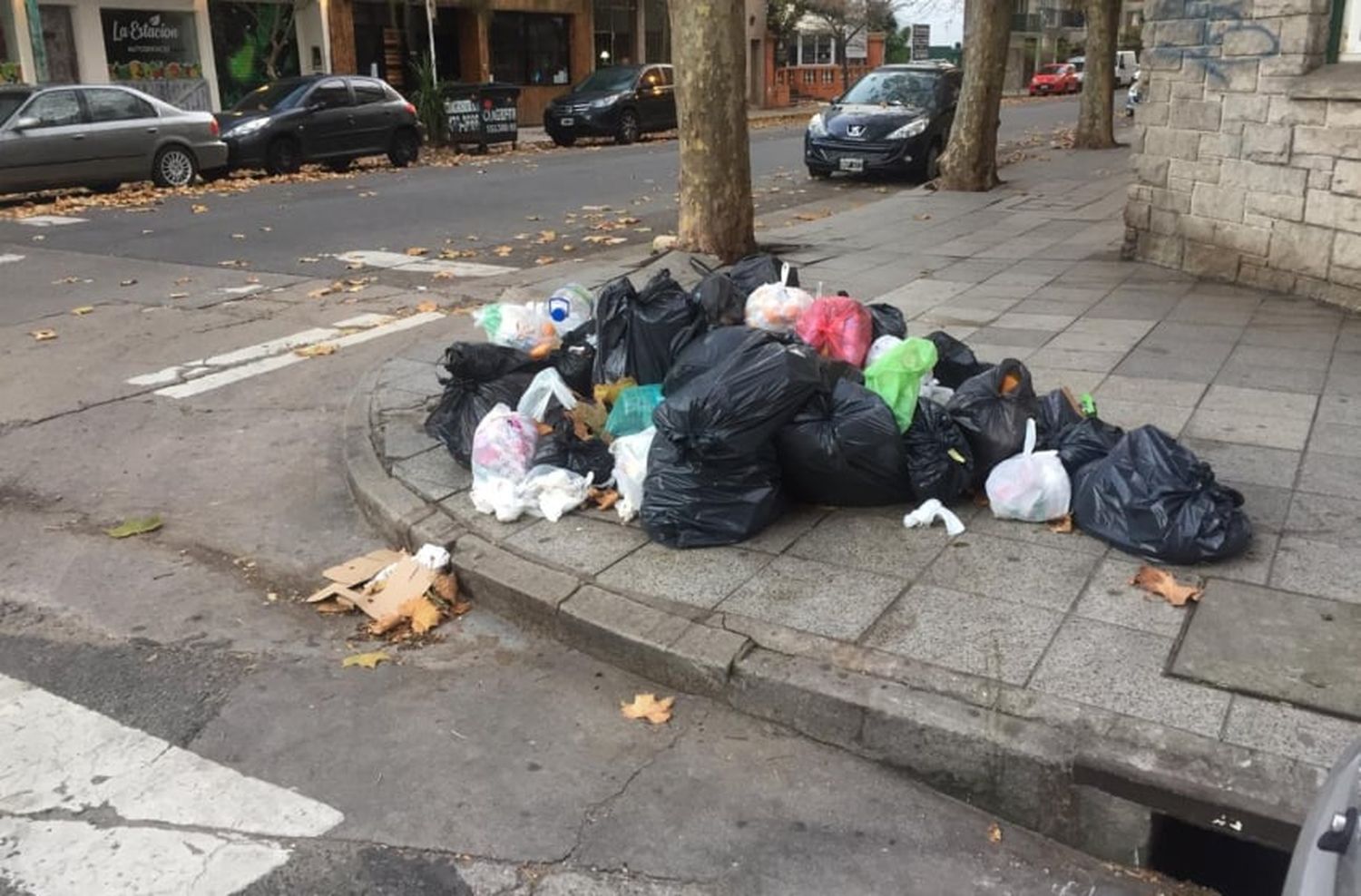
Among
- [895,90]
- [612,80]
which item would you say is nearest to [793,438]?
[895,90]

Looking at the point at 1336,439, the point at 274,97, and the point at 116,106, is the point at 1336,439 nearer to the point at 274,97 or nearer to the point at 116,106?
the point at 116,106

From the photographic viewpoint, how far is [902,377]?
185 inches

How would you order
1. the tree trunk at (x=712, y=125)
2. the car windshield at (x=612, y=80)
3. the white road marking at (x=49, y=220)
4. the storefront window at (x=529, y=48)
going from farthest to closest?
the storefront window at (x=529, y=48)
the car windshield at (x=612, y=80)
the white road marking at (x=49, y=220)
the tree trunk at (x=712, y=125)

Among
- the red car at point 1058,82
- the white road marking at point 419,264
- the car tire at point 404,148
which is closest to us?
the white road marking at point 419,264

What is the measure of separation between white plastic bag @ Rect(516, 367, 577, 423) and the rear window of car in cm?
1338

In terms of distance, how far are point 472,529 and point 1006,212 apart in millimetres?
10367

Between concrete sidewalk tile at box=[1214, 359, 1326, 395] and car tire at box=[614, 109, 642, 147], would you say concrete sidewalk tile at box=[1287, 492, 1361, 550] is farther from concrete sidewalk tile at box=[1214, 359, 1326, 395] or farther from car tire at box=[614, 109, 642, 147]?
car tire at box=[614, 109, 642, 147]

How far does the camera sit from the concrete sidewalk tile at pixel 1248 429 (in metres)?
5.13

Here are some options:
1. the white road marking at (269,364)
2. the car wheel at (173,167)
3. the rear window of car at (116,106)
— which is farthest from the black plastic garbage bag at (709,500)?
the car wheel at (173,167)

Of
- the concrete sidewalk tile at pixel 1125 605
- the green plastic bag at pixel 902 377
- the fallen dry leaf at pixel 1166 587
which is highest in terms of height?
the green plastic bag at pixel 902 377

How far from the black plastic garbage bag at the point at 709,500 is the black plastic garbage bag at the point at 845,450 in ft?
0.46

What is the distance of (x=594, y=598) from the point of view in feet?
13.2

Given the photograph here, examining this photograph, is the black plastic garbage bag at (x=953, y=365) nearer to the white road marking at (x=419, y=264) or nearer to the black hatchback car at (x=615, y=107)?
the white road marking at (x=419, y=264)

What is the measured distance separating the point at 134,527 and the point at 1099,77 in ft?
64.4
